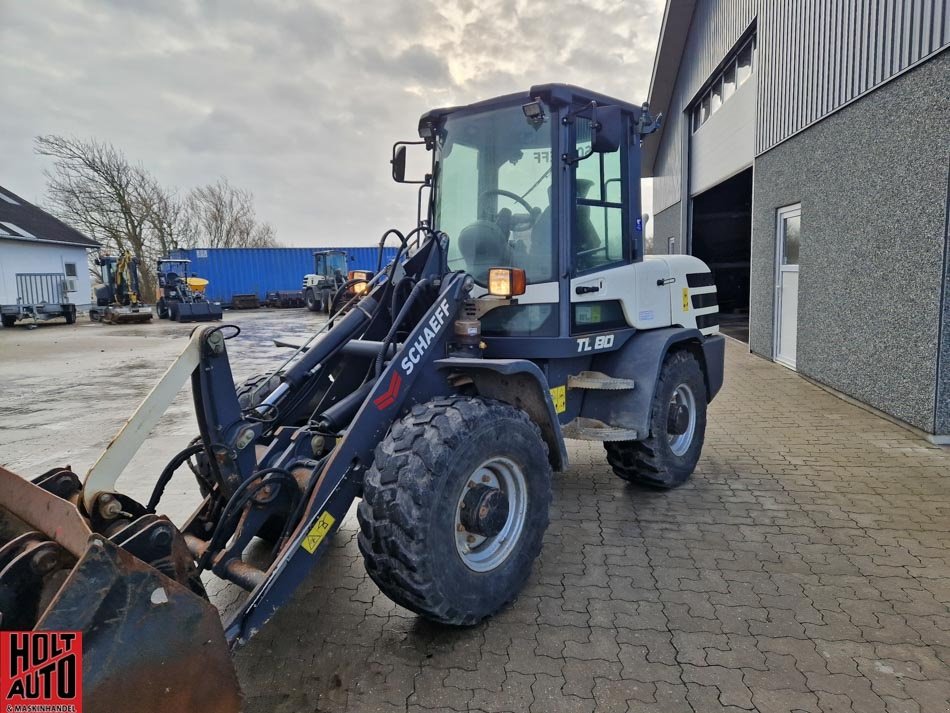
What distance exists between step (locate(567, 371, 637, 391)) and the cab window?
761 millimetres

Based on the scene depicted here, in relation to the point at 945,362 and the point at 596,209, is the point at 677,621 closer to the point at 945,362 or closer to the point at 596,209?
the point at 596,209

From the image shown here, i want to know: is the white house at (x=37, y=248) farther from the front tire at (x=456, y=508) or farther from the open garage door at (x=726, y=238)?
the front tire at (x=456, y=508)

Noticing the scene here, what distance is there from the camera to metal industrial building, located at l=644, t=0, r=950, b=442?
598 cm

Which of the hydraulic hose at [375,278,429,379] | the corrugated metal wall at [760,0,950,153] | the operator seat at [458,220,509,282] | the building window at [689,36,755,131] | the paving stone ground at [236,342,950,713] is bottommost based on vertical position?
the paving stone ground at [236,342,950,713]

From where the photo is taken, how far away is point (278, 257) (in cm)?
3506

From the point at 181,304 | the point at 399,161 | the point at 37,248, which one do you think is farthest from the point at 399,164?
the point at 37,248

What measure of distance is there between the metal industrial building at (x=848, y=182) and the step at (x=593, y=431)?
3606mm

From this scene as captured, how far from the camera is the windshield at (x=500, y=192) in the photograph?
3.96 meters

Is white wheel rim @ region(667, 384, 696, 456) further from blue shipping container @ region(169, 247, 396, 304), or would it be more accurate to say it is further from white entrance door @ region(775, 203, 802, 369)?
blue shipping container @ region(169, 247, 396, 304)

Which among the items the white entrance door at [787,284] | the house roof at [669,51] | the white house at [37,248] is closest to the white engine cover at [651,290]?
the white entrance door at [787,284]

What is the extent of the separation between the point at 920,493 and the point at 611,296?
9.40 ft

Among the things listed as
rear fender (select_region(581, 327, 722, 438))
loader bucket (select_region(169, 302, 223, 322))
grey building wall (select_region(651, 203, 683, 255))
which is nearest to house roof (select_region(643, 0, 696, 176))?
grey building wall (select_region(651, 203, 683, 255))

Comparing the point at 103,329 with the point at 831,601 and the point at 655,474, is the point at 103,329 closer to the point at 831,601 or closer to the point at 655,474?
the point at 655,474

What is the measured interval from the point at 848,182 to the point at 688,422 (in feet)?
14.8
